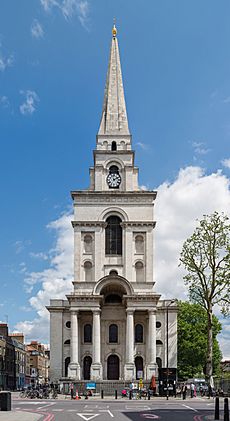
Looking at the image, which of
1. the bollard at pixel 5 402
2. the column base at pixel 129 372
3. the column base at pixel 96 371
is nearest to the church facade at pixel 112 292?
the column base at pixel 129 372

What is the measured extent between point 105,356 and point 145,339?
520 centimetres

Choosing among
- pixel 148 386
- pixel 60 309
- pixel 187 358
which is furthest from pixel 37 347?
pixel 148 386

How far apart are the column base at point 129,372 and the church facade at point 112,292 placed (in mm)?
1741

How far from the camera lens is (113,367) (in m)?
72.1

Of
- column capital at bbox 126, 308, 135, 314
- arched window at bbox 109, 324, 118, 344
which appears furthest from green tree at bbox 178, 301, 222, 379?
column capital at bbox 126, 308, 135, 314

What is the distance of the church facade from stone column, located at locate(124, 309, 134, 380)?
30 centimetres

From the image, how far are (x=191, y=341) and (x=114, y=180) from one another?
3153 cm

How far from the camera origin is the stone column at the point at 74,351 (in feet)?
222

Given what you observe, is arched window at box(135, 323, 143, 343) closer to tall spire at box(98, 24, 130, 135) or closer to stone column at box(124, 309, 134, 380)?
stone column at box(124, 309, 134, 380)

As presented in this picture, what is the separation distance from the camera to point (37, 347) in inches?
6142

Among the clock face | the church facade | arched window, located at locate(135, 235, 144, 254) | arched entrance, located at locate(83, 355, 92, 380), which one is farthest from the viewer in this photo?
the clock face

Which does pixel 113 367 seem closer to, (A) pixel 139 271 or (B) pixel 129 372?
(B) pixel 129 372

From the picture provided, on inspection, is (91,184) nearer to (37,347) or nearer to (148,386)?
(148,386)

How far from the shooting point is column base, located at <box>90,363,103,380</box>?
66.9 meters
